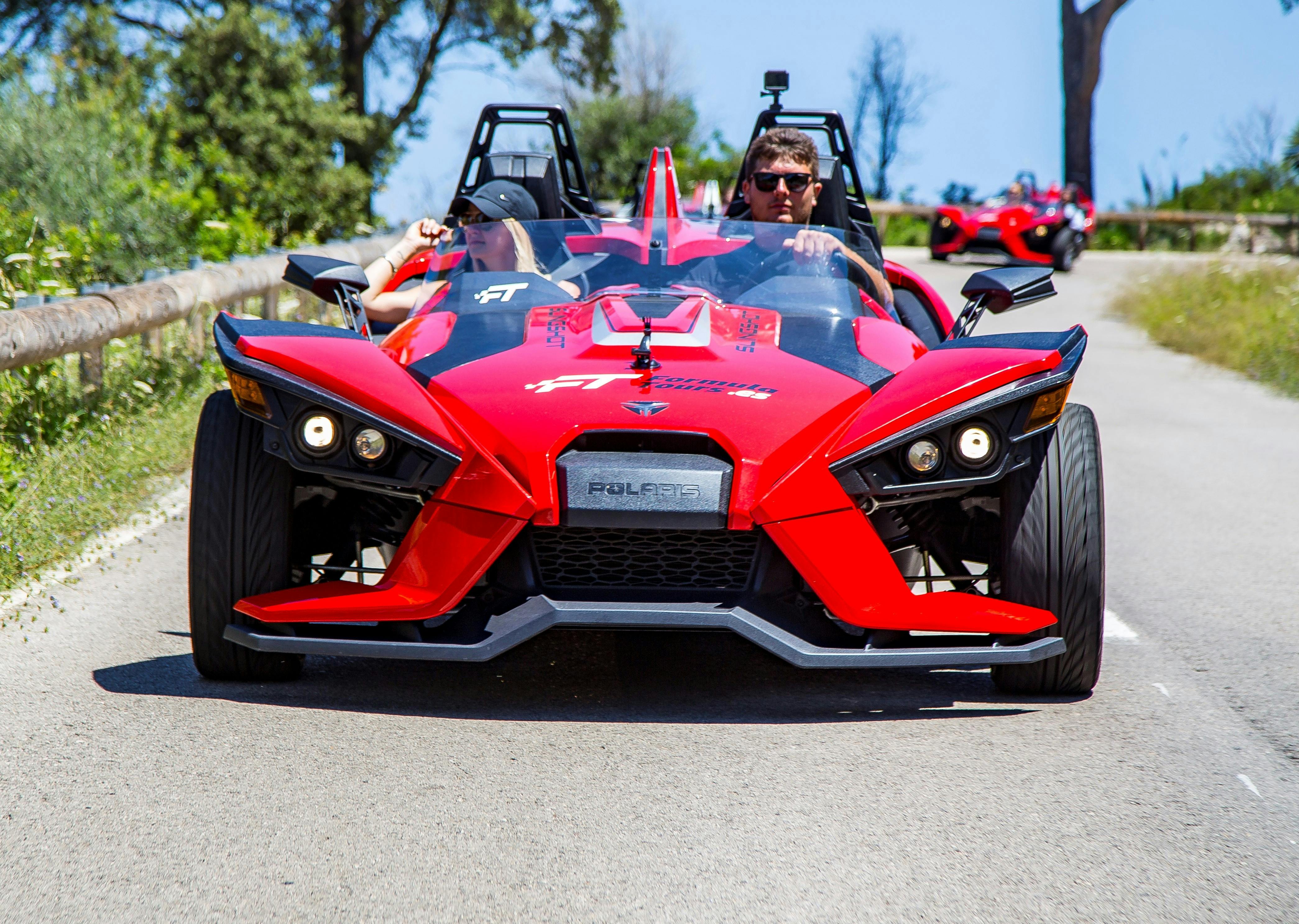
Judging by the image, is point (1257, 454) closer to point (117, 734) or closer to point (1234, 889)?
point (1234, 889)

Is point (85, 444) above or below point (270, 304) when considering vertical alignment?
below

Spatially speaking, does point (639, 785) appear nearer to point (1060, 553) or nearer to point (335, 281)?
point (1060, 553)

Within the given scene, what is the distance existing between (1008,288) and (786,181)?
1.57 meters

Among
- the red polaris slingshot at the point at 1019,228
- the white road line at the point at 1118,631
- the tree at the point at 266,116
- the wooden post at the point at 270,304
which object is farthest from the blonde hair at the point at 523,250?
the red polaris slingshot at the point at 1019,228

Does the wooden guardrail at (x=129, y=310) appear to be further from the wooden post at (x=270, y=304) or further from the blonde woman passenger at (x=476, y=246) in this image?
the blonde woman passenger at (x=476, y=246)

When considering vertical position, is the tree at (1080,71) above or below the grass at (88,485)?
above

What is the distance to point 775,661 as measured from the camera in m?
4.35

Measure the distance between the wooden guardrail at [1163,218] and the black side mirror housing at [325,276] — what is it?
2748 centimetres

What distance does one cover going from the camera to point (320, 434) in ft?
12.2

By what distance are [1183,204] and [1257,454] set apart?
3184 cm

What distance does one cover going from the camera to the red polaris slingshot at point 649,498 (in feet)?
11.7

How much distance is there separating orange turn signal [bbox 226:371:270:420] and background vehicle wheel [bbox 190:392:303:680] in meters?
0.11

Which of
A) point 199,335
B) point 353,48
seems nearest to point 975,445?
point 199,335

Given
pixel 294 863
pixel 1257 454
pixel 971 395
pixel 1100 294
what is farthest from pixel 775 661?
pixel 1100 294
